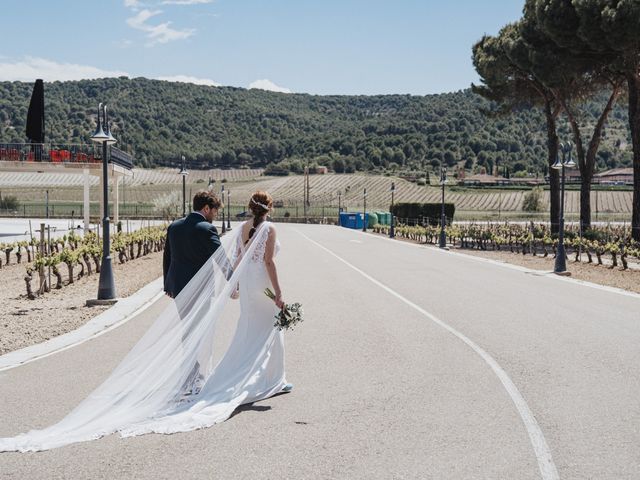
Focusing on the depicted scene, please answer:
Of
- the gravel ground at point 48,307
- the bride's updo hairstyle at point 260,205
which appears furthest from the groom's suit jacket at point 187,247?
the gravel ground at point 48,307

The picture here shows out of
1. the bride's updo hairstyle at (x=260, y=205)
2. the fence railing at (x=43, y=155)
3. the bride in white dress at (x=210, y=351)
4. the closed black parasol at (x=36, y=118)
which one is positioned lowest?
the bride in white dress at (x=210, y=351)

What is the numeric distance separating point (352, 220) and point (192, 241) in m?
72.0

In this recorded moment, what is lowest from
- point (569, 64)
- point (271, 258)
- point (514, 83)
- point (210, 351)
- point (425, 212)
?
point (210, 351)

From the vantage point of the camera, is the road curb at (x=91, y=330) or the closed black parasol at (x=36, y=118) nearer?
the road curb at (x=91, y=330)

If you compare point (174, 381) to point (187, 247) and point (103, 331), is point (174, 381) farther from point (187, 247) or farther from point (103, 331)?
point (103, 331)

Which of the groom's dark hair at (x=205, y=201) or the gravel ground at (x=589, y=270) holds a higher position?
the groom's dark hair at (x=205, y=201)

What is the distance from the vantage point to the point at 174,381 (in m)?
6.49

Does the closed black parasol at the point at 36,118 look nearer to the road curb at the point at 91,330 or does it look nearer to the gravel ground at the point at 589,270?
the gravel ground at the point at 589,270

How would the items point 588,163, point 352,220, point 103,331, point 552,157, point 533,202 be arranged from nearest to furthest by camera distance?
point 103,331 < point 588,163 < point 552,157 < point 352,220 < point 533,202

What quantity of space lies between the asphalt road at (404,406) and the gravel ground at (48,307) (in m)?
1.05

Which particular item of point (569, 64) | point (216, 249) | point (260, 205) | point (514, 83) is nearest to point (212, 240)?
point (216, 249)

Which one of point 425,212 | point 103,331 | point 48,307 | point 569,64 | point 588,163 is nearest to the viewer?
point 103,331

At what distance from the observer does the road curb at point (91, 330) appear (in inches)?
352

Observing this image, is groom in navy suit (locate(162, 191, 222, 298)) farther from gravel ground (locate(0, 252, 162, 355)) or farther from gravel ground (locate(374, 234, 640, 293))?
gravel ground (locate(374, 234, 640, 293))
